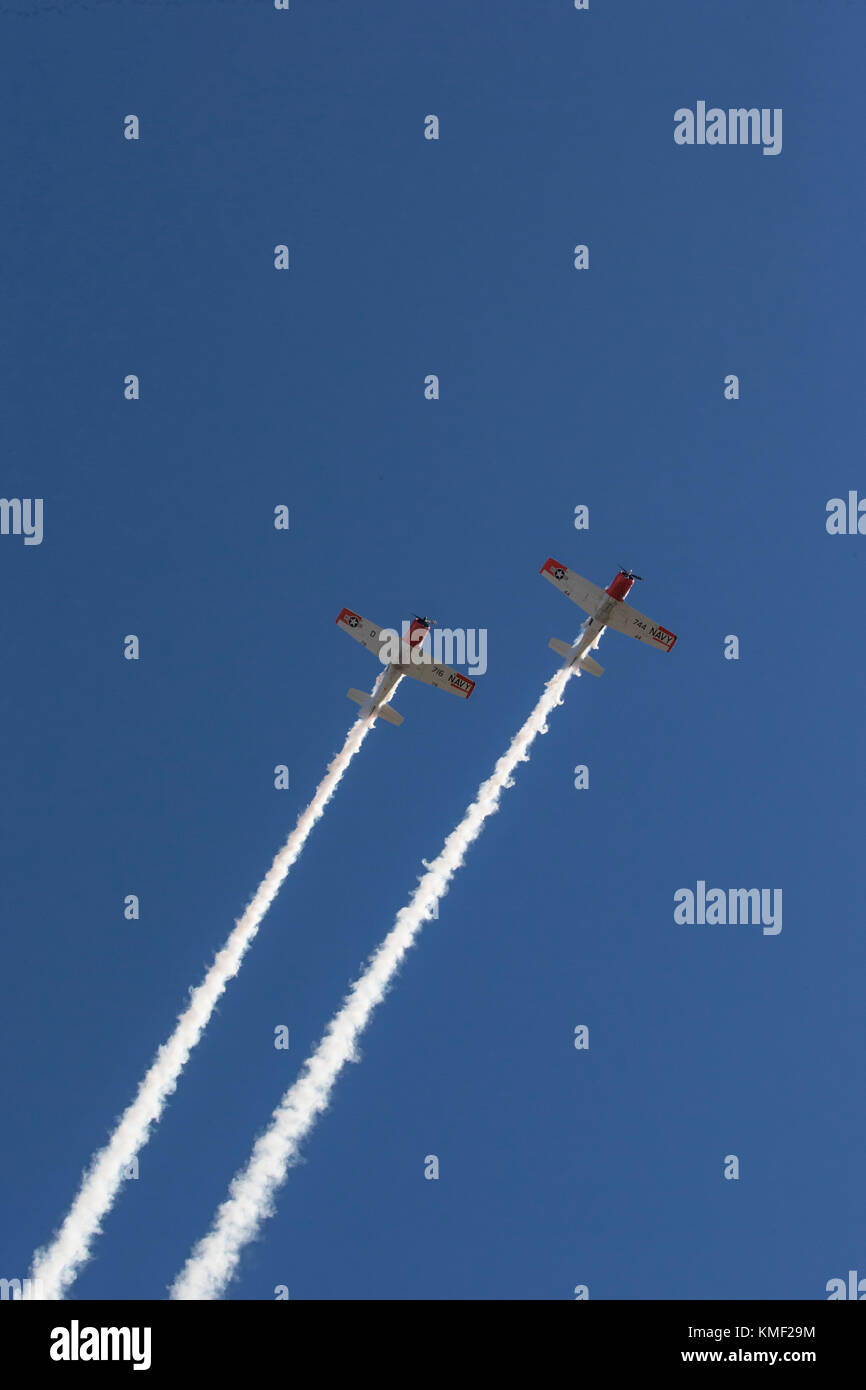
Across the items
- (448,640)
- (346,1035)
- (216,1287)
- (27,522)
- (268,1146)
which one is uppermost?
(27,522)

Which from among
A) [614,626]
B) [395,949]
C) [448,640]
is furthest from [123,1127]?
[614,626]

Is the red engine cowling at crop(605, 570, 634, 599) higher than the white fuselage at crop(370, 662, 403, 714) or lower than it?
higher

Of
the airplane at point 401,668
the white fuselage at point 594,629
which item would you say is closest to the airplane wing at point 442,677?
the airplane at point 401,668

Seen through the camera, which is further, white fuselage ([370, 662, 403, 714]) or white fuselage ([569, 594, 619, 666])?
white fuselage ([569, 594, 619, 666])

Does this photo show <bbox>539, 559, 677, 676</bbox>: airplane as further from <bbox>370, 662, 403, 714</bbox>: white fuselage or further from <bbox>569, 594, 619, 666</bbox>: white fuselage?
<bbox>370, 662, 403, 714</bbox>: white fuselage

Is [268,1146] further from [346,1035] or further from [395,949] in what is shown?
[395,949]

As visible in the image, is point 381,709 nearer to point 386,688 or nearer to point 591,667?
point 386,688

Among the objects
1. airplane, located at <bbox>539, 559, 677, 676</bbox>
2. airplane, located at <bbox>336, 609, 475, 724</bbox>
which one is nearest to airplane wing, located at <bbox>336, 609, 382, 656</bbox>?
airplane, located at <bbox>336, 609, 475, 724</bbox>
